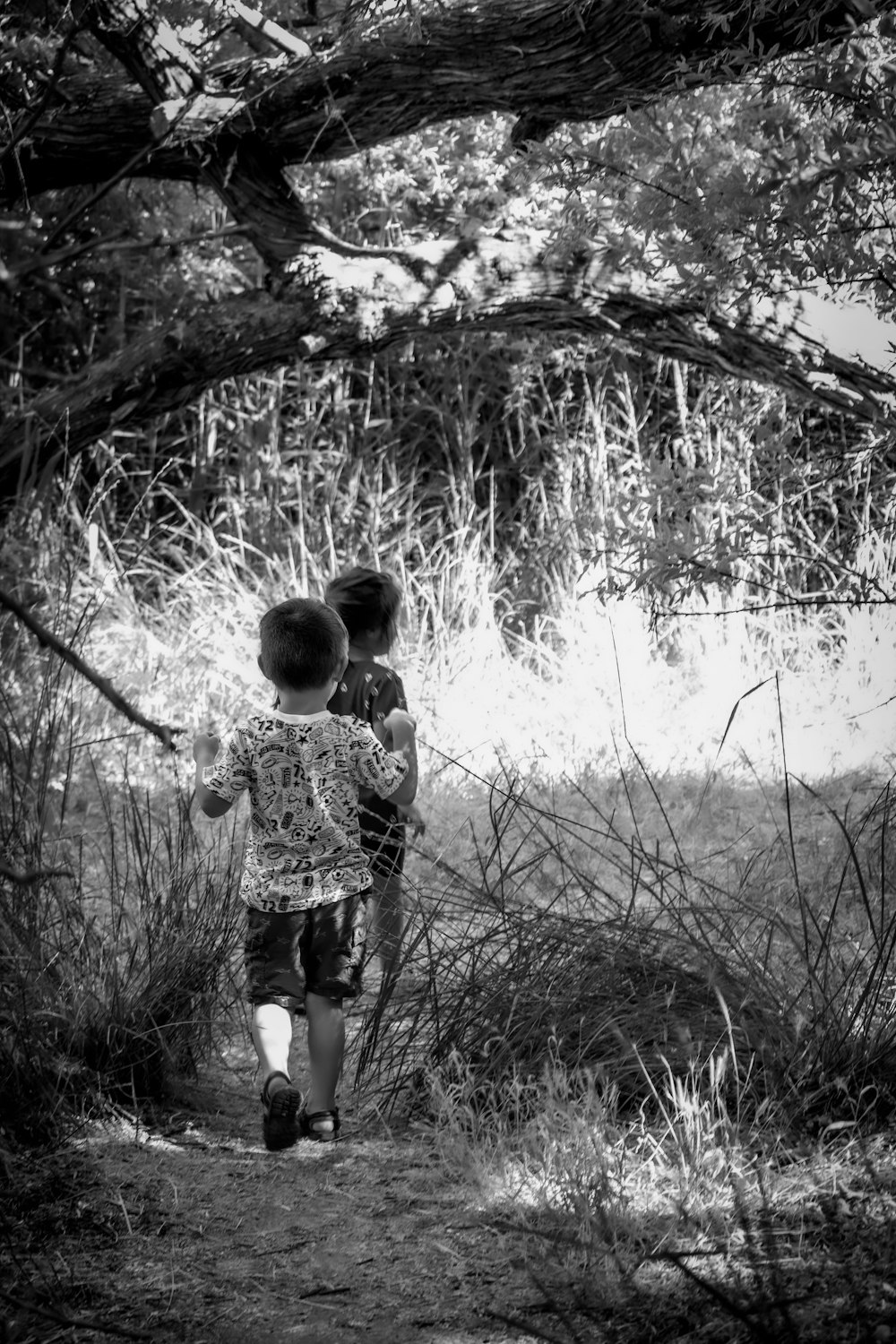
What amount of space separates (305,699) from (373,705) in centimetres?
59

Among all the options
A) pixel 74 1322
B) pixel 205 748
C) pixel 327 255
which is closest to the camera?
pixel 74 1322

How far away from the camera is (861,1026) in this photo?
2.50 m

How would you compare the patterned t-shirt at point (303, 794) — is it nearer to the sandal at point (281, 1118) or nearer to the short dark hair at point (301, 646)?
the short dark hair at point (301, 646)

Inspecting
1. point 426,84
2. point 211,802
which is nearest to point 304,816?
point 211,802

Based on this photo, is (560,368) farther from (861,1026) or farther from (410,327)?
(861,1026)

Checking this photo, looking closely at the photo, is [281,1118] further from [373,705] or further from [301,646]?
[373,705]

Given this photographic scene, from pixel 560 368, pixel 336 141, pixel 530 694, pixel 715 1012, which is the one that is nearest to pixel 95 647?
pixel 530 694

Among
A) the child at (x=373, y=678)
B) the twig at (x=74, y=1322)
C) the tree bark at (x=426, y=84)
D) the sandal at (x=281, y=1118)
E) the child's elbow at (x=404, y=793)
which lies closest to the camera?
the twig at (x=74, y=1322)

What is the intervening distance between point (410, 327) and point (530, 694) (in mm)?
1987

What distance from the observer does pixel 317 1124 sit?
2705mm

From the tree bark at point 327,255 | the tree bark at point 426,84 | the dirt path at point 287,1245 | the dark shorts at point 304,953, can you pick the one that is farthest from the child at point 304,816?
the tree bark at point 327,255

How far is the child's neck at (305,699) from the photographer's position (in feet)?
9.89

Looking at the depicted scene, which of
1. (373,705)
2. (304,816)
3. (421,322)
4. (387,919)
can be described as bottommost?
(387,919)

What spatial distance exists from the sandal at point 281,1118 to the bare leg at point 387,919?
38 cm
